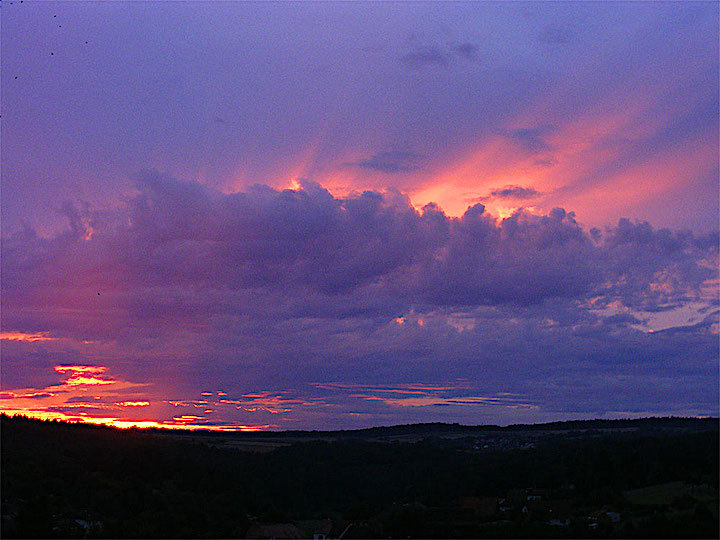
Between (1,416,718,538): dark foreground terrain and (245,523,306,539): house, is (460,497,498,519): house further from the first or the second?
(245,523,306,539): house

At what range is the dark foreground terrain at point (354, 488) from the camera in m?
62.2

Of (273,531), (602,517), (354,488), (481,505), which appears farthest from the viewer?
(354,488)

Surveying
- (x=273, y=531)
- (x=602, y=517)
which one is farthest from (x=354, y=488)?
(x=602, y=517)

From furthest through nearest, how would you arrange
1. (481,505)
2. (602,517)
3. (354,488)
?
(354,488) → (481,505) → (602,517)

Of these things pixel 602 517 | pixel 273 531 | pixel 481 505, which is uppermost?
pixel 602 517

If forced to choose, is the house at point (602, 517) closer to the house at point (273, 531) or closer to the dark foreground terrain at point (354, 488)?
the dark foreground terrain at point (354, 488)

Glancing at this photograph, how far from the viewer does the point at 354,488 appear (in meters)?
122

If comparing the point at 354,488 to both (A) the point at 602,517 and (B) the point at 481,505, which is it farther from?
(A) the point at 602,517

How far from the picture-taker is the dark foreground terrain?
62.2 m

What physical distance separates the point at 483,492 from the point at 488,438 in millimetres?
82795

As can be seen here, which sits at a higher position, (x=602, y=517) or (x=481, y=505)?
(x=602, y=517)

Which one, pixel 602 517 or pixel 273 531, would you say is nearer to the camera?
pixel 602 517

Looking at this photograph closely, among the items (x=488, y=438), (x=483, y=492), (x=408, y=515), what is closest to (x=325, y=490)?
(x=483, y=492)

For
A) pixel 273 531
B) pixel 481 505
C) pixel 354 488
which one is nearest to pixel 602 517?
pixel 481 505
